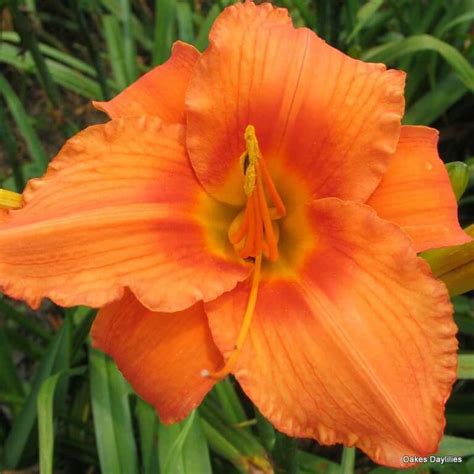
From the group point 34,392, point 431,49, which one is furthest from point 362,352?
point 431,49

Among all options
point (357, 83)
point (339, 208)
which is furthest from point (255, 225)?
point (357, 83)

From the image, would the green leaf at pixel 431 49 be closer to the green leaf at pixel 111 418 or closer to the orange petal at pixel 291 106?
the orange petal at pixel 291 106

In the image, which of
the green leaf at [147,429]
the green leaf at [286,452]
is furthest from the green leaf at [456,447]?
the green leaf at [147,429]

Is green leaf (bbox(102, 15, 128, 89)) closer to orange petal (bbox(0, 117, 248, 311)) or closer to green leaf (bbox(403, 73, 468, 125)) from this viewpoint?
green leaf (bbox(403, 73, 468, 125))

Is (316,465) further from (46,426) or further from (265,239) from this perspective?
(265,239)

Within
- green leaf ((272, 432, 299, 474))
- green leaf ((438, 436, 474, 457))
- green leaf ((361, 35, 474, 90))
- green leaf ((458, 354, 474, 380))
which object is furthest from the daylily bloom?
green leaf ((361, 35, 474, 90))

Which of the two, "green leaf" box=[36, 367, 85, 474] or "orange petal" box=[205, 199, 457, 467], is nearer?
"orange petal" box=[205, 199, 457, 467]

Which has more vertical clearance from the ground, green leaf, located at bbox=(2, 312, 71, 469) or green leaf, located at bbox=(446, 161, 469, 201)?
green leaf, located at bbox=(446, 161, 469, 201)
